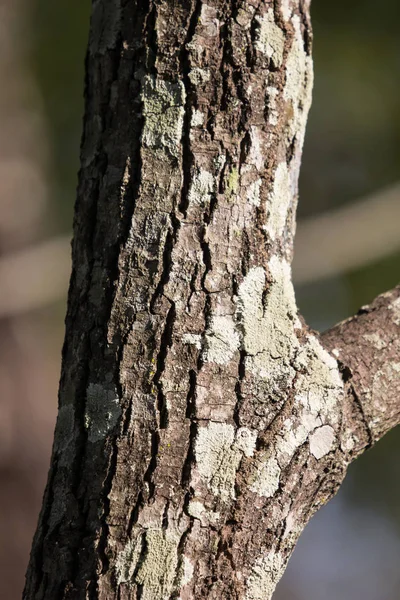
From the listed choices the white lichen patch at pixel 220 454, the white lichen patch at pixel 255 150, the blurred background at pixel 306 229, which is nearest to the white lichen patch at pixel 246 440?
the white lichen patch at pixel 220 454

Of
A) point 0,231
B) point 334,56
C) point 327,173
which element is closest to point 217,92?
point 0,231

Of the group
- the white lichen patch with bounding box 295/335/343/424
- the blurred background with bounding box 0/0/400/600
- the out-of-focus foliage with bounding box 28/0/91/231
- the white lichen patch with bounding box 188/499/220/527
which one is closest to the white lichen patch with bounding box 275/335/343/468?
the white lichen patch with bounding box 295/335/343/424

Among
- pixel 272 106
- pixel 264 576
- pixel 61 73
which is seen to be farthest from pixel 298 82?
pixel 61 73

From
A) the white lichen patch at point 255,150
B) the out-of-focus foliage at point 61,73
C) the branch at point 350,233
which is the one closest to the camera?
the white lichen patch at point 255,150

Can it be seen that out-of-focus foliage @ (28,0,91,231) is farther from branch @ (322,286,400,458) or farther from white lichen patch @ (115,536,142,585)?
white lichen patch @ (115,536,142,585)

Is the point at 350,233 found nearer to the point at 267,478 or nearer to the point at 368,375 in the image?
the point at 368,375

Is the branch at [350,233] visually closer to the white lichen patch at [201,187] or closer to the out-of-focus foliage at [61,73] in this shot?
the out-of-focus foliage at [61,73]
